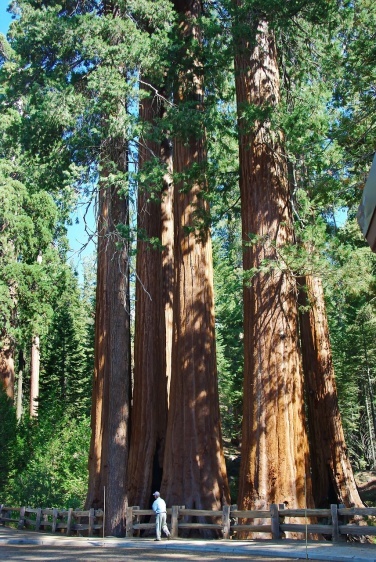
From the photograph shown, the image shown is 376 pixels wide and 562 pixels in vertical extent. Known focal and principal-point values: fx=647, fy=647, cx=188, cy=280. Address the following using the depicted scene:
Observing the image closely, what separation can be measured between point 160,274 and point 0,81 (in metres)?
6.07

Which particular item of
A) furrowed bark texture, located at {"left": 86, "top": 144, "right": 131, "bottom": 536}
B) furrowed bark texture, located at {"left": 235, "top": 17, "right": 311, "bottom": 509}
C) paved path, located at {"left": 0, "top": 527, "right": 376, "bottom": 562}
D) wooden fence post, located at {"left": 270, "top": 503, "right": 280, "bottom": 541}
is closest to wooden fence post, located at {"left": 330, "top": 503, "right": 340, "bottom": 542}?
paved path, located at {"left": 0, "top": 527, "right": 376, "bottom": 562}

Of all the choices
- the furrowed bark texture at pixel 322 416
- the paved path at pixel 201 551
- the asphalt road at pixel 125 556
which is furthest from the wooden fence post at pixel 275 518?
the furrowed bark texture at pixel 322 416

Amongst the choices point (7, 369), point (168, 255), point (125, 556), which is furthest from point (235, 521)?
point (7, 369)

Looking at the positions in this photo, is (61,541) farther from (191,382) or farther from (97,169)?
(97,169)

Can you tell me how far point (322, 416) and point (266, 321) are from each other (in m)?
5.05

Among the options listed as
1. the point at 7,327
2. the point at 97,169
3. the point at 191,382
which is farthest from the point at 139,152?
the point at 7,327

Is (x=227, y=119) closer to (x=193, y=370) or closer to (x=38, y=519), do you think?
(x=193, y=370)

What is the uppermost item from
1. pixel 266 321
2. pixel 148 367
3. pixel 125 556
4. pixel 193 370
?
pixel 148 367

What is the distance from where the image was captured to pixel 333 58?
1338 centimetres

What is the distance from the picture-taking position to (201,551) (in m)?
10.2

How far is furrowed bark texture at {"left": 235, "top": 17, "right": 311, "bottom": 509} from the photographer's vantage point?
11.0 meters

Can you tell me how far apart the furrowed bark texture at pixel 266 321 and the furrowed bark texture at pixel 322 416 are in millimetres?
2520

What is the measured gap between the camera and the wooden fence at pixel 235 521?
384 inches

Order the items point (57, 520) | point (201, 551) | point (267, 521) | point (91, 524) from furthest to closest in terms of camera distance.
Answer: point (57, 520) < point (91, 524) < point (267, 521) < point (201, 551)
